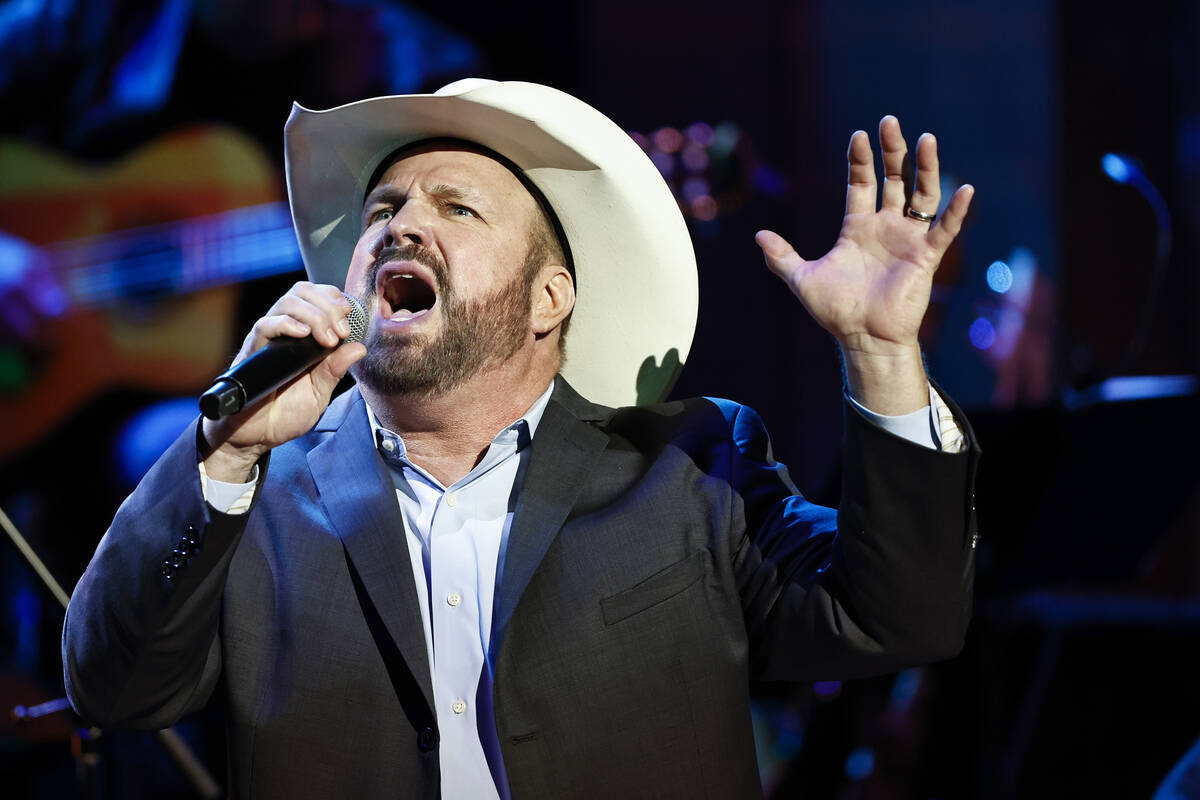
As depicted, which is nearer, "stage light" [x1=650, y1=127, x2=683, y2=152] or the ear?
the ear

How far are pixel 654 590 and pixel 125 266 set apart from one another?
340 cm

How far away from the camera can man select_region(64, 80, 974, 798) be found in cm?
171

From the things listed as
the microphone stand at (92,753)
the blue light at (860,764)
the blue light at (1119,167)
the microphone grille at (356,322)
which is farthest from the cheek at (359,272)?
the blue light at (860,764)

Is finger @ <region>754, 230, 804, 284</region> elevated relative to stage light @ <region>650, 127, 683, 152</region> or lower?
lower

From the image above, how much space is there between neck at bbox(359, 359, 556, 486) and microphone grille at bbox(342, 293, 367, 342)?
206 mm

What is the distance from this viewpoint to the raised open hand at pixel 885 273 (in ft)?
5.44

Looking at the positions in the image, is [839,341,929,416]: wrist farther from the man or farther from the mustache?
the mustache

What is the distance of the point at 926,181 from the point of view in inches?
67.1

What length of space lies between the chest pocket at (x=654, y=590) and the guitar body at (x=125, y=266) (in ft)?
9.61

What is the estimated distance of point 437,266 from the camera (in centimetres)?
213

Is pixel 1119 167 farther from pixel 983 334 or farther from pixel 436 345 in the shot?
pixel 436 345

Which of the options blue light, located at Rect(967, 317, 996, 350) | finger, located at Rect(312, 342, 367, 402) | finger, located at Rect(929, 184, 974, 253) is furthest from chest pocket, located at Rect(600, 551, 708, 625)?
blue light, located at Rect(967, 317, 996, 350)

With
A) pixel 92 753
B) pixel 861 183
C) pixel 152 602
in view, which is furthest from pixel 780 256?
pixel 92 753

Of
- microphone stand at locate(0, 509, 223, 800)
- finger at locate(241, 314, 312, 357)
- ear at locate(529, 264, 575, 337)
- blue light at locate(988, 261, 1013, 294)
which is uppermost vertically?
finger at locate(241, 314, 312, 357)
